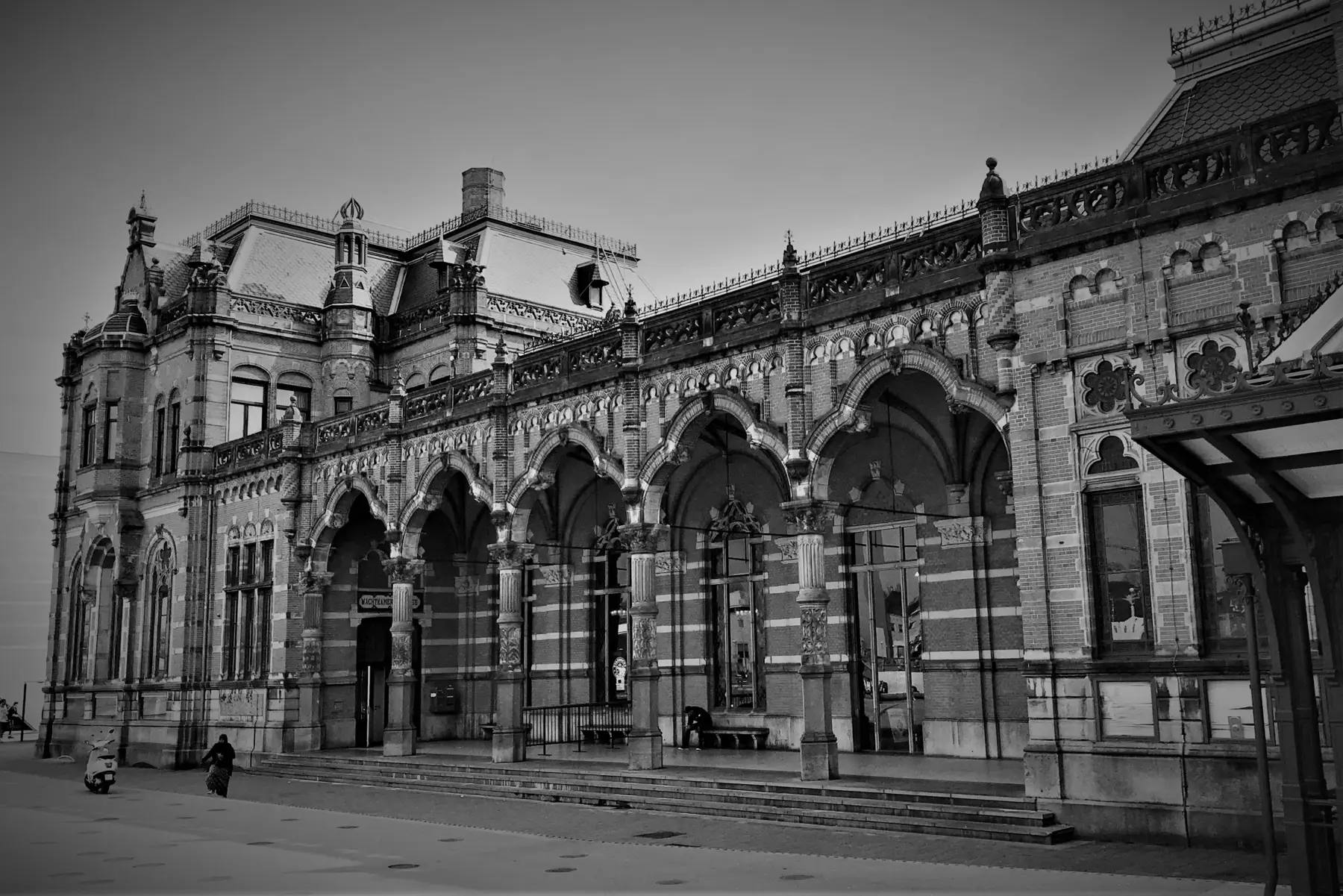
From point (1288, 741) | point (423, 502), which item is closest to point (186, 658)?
point (423, 502)

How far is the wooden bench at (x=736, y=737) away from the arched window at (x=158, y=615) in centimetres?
1680

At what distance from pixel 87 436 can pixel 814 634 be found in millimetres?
26854

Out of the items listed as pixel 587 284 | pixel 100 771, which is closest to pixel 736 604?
pixel 100 771

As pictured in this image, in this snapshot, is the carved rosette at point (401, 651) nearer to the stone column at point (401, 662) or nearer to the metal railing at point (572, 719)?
the stone column at point (401, 662)

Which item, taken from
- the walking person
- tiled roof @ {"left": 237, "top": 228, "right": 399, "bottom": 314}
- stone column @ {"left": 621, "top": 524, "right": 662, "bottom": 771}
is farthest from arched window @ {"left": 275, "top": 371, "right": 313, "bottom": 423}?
stone column @ {"left": 621, "top": 524, "right": 662, "bottom": 771}

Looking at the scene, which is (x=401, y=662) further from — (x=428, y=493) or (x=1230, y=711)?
(x=1230, y=711)

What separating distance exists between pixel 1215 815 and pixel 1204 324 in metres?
5.12

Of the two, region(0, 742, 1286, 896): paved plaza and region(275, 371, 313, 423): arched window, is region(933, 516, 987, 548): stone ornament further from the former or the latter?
region(275, 371, 313, 423): arched window

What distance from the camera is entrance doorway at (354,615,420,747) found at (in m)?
28.9

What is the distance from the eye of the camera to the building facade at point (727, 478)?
13133mm

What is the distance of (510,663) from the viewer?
884 inches

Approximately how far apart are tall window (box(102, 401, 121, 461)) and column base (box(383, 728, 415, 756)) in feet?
50.4

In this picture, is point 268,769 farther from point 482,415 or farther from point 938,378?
point 938,378

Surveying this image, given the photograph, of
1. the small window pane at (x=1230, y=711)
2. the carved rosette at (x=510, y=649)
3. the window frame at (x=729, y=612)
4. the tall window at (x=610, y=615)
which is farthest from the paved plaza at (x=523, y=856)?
the tall window at (x=610, y=615)
